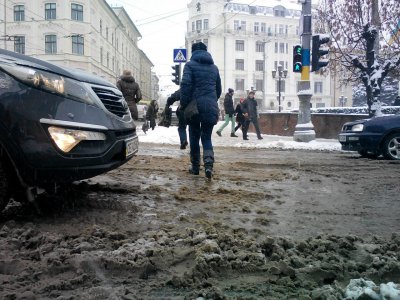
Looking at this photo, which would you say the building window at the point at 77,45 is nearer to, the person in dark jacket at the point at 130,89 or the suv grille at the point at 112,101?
the person in dark jacket at the point at 130,89

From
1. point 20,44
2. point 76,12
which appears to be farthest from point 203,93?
point 20,44

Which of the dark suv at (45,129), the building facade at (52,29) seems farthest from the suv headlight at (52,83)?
the building facade at (52,29)

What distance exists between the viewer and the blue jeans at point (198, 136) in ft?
18.0

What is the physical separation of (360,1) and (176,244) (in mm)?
18000

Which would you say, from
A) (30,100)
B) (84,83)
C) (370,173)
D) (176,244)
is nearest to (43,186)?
(30,100)

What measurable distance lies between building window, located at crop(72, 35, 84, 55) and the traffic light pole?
106ft

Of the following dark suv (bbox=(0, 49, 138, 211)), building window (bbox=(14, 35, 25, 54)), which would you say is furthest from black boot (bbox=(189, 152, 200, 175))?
building window (bbox=(14, 35, 25, 54))

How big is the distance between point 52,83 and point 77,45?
1631 inches

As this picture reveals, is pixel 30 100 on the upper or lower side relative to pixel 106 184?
upper

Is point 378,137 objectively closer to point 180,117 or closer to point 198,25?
point 180,117

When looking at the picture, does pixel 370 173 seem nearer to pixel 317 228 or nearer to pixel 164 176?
pixel 164 176

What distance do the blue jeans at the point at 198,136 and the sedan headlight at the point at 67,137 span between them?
248cm

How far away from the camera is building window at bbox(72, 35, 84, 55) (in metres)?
41.6

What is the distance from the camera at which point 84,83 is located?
3383 millimetres
